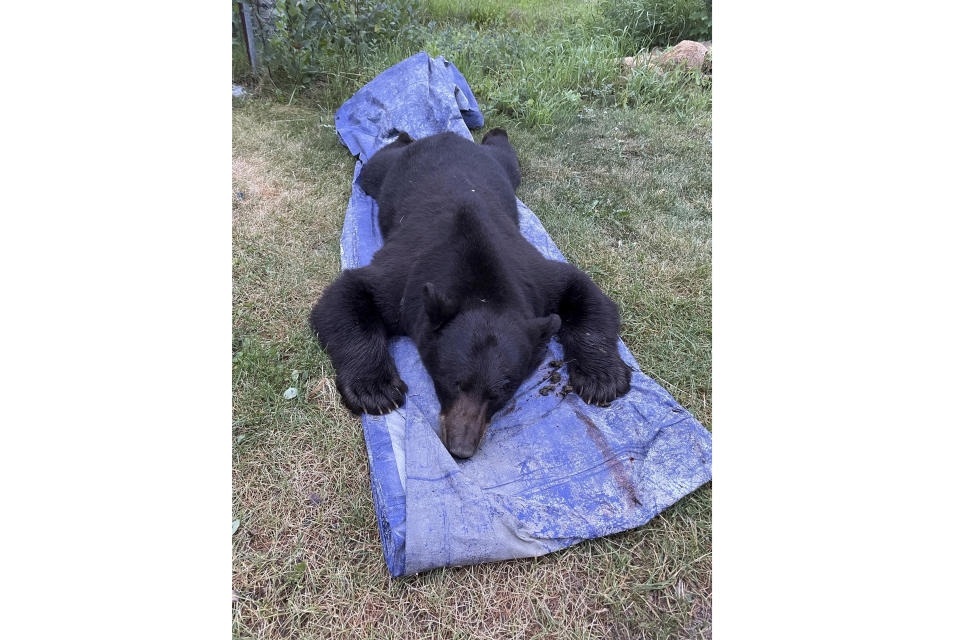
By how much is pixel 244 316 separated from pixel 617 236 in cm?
319

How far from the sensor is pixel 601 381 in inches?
138

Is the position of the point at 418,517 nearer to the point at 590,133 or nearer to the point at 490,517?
the point at 490,517

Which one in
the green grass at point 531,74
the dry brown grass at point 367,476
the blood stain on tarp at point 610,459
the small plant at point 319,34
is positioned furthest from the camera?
the green grass at point 531,74

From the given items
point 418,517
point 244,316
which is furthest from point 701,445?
point 244,316

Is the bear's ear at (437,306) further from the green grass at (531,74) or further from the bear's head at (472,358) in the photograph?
the green grass at (531,74)

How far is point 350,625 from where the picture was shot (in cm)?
245

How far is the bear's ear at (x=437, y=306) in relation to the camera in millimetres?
3113

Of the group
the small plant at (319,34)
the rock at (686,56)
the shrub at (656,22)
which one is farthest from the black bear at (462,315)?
the shrub at (656,22)

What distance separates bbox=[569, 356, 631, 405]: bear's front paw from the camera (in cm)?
347

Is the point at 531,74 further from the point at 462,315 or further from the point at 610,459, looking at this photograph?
the point at 610,459

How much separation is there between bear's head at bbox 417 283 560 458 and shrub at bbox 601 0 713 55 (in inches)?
306

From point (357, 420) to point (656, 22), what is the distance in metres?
8.98

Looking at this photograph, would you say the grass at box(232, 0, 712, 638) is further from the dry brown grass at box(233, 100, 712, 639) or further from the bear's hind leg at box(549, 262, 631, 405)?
the bear's hind leg at box(549, 262, 631, 405)

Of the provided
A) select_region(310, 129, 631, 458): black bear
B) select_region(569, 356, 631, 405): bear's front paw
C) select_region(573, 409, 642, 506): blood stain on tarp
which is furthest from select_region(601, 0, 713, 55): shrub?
select_region(573, 409, 642, 506): blood stain on tarp
